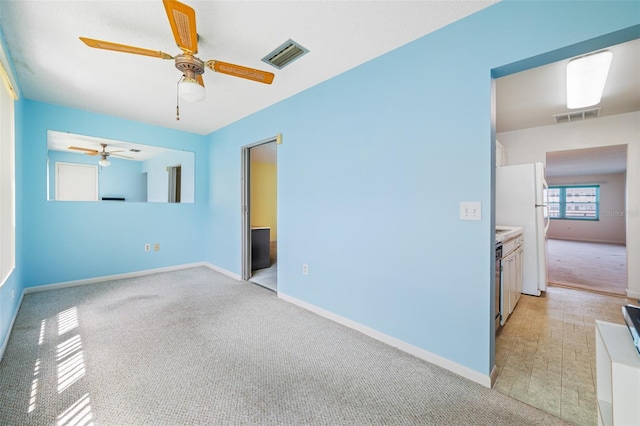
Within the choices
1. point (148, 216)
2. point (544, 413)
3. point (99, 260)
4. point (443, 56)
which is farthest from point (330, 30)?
point (99, 260)

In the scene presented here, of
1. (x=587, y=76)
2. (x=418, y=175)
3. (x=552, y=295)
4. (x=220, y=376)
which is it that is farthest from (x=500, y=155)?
(x=220, y=376)

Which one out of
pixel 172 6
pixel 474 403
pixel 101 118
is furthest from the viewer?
pixel 101 118

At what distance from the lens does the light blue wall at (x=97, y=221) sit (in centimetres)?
326

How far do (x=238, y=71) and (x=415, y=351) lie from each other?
259 centimetres

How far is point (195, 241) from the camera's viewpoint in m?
4.77

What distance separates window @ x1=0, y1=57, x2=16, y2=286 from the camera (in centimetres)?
206

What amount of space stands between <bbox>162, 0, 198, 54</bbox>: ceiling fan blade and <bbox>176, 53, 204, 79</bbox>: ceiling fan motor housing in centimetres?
17

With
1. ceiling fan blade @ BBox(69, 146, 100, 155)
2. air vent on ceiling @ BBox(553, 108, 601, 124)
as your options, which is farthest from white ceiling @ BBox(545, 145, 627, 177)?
ceiling fan blade @ BBox(69, 146, 100, 155)

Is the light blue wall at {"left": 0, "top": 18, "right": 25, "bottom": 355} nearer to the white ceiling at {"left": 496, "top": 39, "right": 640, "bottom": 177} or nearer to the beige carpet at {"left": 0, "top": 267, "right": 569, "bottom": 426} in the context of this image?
the beige carpet at {"left": 0, "top": 267, "right": 569, "bottom": 426}

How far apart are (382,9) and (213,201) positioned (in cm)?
394

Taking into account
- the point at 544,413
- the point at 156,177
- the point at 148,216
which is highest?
the point at 156,177

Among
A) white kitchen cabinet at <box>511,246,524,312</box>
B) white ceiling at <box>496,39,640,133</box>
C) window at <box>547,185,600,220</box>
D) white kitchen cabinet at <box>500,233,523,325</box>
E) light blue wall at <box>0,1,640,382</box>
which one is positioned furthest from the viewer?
window at <box>547,185,600,220</box>

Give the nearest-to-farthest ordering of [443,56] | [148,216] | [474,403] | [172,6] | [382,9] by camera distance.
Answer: [172,6], [474,403], [382,9], [443,56], [148,216]

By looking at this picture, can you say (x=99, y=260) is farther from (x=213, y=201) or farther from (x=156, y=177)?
(x=213, y=201)
